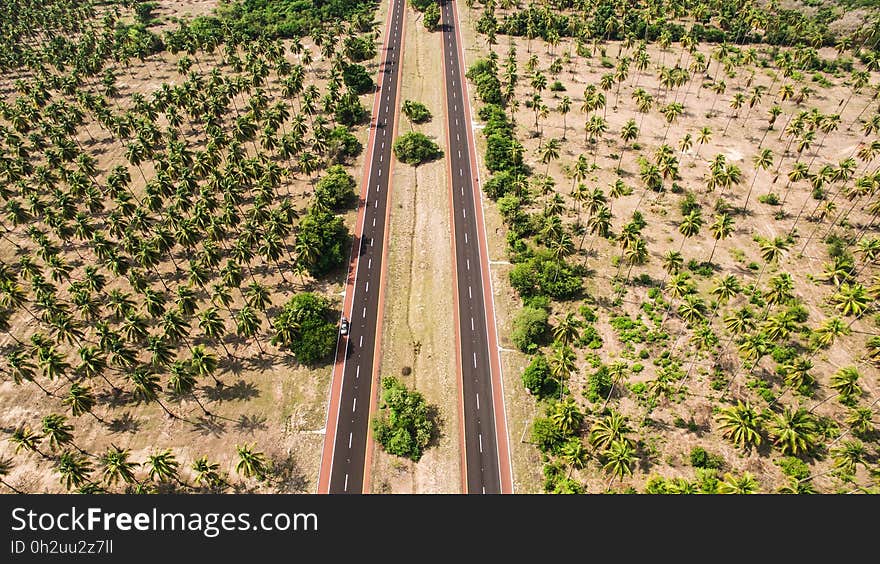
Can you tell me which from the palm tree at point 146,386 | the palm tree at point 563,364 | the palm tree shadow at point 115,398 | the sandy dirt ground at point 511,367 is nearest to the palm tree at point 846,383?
the palm tree at point 563,364

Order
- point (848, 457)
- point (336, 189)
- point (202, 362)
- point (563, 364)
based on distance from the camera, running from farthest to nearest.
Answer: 1. point (336, 189)
2. point (202, 362)
3. point (563, 364)
4. point (848, 457)

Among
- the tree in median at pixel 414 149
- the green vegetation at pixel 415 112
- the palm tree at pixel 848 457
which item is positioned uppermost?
the green vegetation at pixel 415 112

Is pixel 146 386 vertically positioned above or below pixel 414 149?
below

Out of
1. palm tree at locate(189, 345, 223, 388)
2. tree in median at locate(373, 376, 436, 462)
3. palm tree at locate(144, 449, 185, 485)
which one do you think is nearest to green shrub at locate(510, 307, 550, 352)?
tree in median at locate(373, 376, 436, 462)

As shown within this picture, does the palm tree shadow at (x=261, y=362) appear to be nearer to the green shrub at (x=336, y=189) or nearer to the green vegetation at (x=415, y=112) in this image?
the green shrub at (x=336, y=189)

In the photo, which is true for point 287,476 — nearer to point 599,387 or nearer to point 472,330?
point 472,330

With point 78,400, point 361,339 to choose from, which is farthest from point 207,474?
point 361,339

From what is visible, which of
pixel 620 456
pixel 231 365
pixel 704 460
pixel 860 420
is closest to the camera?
pixel 620 456
